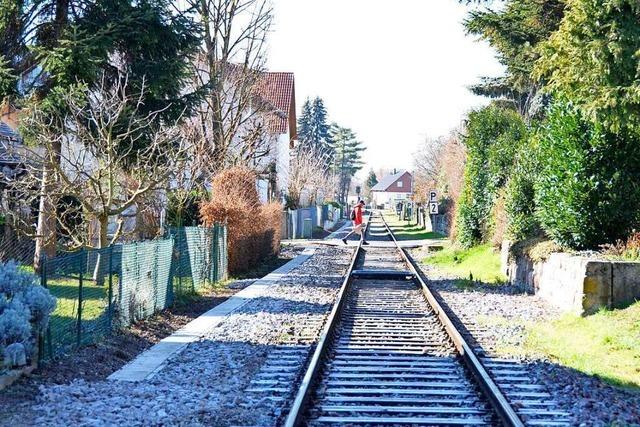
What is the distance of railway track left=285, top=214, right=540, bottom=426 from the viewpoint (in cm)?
685

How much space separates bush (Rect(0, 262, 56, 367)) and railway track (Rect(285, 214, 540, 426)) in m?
3.00

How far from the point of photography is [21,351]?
794 centimetres

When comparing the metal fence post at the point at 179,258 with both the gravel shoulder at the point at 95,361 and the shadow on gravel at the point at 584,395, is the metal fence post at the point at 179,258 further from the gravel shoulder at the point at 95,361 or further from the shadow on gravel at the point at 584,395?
the shadow on gravel at the point at 584,395

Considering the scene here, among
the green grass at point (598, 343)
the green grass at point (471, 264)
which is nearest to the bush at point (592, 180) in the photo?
the green grass at point (598, 343)

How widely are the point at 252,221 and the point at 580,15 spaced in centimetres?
1387

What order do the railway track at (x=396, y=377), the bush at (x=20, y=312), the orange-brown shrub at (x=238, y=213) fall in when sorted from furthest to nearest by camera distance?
1. the orange-brown shrub at (x=238, y=213)
2. the bush at (x=20, y=312)
3. the railway track at (x=396, y=377)

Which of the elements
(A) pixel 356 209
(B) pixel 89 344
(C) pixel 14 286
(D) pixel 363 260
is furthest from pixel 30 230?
(A) pixel 356 209

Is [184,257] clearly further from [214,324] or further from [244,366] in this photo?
[244,366]

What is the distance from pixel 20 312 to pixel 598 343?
24.2 feet

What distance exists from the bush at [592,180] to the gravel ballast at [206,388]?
505cm

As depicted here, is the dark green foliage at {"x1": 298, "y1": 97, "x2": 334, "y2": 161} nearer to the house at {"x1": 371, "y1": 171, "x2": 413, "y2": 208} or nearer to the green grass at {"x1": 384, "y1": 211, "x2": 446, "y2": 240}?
the green grass at {"x1": 384, "y1": 211, "x2": 446, "y2": 240}

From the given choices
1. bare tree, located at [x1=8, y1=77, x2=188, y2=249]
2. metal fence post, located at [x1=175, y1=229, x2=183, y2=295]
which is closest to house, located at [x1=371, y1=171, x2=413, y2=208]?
bare tree, located at [x1=8, y1=77, x2=188, y2=249]

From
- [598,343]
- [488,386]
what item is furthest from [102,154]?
[488,386]

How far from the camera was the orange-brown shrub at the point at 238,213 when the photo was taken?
21906 mm
